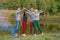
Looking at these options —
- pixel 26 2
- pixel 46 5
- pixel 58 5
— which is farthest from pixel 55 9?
pixel 26 2

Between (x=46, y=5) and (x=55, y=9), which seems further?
(x=55, y=9)

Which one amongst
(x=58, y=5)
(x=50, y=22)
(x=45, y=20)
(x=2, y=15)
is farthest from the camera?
(x=58, y=5)

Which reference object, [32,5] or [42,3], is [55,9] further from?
[32,5]

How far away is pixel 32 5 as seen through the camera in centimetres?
2086

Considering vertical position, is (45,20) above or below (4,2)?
below

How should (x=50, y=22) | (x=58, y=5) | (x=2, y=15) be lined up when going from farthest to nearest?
(x=58, y=5) → (x=2, y=15) → (x=50, y=22)

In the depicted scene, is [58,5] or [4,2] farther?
[58,5]

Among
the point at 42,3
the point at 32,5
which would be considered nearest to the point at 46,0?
the point at 42,3

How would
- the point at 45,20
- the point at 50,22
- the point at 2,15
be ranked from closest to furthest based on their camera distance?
the point at 45,20 → the point at 50,22 → the point at 2,15

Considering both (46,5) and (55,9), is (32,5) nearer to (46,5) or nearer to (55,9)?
(46,5)

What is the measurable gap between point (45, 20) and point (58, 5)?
544cm

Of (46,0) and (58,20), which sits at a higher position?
(46,0)

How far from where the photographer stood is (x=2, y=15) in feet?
74.2

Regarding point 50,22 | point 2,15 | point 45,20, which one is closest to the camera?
point 45,20
